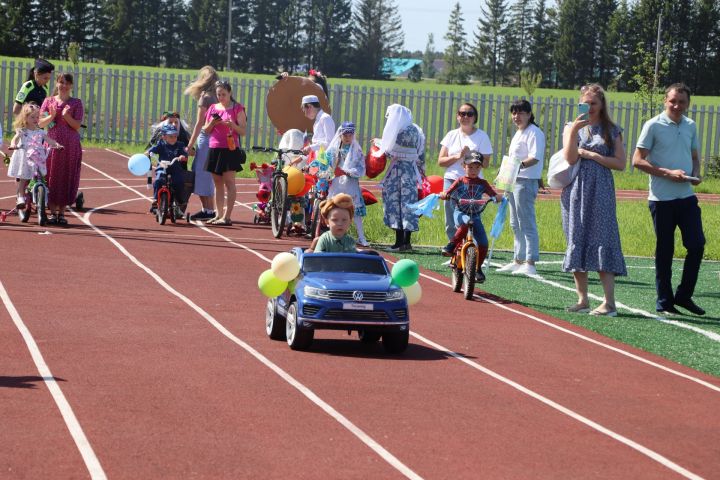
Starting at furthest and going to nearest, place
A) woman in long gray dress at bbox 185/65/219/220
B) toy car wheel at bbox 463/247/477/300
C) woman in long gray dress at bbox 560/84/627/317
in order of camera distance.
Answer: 1. woman in long gray dress at bbox 185/65/219/220
2. toy car wheel at bbox 463/247/477/300
3. woman in long gray dress at bbox 560/84/627/317

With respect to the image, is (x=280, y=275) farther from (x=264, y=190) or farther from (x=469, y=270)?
(x=264, y=190)

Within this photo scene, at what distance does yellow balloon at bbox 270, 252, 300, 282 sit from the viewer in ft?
34.9

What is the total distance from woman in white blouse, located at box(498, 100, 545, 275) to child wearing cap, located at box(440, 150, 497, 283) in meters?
0.89

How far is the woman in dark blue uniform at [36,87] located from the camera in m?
19.3

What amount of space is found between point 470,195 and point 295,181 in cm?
468

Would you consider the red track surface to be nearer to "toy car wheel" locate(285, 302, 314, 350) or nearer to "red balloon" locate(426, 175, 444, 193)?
"toy car wheel" locate(285, 302, 314, 350)

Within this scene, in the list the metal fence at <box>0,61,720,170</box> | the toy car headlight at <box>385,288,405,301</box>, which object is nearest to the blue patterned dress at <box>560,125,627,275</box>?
the toy car headlight at <box>385,288,405,301</box>

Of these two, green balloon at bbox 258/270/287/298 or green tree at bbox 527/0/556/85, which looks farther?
green tree at bbox 527/0/556/85

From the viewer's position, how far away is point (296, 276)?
1080 cm

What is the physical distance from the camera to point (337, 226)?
11.3 m

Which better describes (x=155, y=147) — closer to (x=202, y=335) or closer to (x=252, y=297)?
(x=252, y=297)

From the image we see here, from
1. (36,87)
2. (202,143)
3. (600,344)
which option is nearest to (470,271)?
(600,344)

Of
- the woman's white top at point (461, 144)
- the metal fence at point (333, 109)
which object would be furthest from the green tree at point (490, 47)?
the woman's white top at point (461, 144)

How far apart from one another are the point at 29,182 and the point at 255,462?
1298 centimetres
